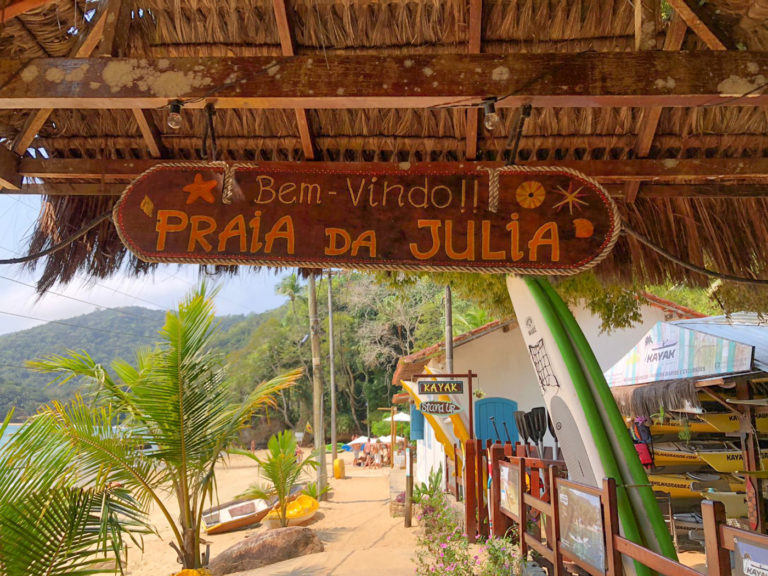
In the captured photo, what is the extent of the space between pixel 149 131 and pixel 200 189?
668mm

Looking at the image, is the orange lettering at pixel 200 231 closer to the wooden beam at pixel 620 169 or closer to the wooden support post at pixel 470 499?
the wooden beam at pixel 620 169

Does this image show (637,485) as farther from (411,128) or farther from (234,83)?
(234,83)

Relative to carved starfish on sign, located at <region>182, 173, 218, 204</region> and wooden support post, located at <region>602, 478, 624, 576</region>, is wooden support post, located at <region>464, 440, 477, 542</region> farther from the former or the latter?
carved starfish on sign, located at <region>182, 173, 218, 204</region>

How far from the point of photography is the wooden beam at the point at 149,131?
278 centimetres

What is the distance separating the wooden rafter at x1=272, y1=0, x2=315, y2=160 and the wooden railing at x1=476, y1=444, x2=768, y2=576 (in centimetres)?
219

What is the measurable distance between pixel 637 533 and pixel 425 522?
256 inches

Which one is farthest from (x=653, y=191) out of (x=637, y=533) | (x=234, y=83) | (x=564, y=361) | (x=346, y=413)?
(x=346, y=413)

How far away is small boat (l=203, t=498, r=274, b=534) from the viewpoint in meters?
12.5

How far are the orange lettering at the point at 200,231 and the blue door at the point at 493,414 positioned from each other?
10.9 m

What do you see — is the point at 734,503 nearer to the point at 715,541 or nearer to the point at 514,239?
the point at 715,541

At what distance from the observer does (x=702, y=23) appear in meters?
2.27

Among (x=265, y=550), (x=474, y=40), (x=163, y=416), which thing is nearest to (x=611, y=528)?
(x=474, y=40)

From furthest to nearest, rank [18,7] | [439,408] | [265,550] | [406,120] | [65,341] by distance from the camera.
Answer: [65,341], [439,408], [265,550], [406,120], [18,7]

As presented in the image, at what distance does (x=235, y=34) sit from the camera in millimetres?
2582
